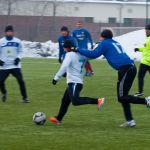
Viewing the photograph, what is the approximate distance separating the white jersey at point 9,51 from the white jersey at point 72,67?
13.4ft

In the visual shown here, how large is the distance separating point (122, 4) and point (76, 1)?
15.8 ft

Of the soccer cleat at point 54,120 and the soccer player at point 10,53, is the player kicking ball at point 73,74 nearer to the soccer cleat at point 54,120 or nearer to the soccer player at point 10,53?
the soccer cleat at point 54,120

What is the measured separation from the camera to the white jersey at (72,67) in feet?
41.1

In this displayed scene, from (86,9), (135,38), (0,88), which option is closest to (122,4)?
(86,9)

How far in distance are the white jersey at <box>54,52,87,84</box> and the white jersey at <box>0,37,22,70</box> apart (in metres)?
4.07

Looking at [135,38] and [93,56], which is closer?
[93,56]

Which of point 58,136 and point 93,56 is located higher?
point 93,56

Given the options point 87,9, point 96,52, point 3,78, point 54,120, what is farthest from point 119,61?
point 87,9

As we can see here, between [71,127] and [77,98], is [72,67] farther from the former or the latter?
[71,127]

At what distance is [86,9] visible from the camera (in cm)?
6931

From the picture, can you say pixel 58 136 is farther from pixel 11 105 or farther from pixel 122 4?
pixel 122 4

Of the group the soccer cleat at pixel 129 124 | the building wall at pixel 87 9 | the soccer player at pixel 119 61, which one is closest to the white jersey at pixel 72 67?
the soccer player at pixel 119 61

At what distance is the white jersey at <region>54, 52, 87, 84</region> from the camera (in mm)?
12531

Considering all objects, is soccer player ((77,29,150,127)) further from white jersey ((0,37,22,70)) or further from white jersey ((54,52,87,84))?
white jersey ((0,37,22,70))
